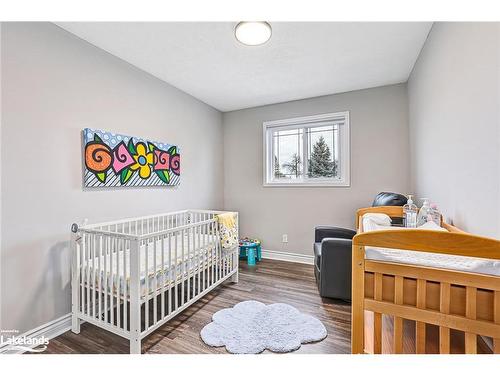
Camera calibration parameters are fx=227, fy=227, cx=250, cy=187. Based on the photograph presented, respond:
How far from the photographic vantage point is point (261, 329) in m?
1.73

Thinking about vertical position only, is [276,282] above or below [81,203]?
below

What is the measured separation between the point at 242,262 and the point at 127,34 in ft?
9.63

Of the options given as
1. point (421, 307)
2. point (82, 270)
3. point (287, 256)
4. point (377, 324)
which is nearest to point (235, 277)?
point (287, 256)

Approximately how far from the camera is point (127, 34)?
72.3 inches

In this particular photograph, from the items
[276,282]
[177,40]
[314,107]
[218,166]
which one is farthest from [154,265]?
[314,107]

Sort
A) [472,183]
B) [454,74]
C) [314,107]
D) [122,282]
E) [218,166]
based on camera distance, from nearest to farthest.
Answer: [472,183] → [454,74] → [122,282] → [314,107] → [218,166]

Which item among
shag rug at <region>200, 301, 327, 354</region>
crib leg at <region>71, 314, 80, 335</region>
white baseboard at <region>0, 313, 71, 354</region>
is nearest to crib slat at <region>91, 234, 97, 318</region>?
crib leg at <region>71, 314, 80, 335</region>

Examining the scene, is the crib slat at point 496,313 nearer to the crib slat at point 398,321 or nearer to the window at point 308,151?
the crib slat at point 398,321

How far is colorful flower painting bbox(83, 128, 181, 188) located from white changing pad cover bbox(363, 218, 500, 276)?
210 cm

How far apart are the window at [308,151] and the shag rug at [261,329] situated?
184 cm

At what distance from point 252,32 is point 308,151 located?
6.36 ft

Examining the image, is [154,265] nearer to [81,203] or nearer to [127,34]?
[81,203]

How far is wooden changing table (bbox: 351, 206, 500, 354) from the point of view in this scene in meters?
0.74

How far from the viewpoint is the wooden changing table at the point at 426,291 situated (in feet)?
2.43
